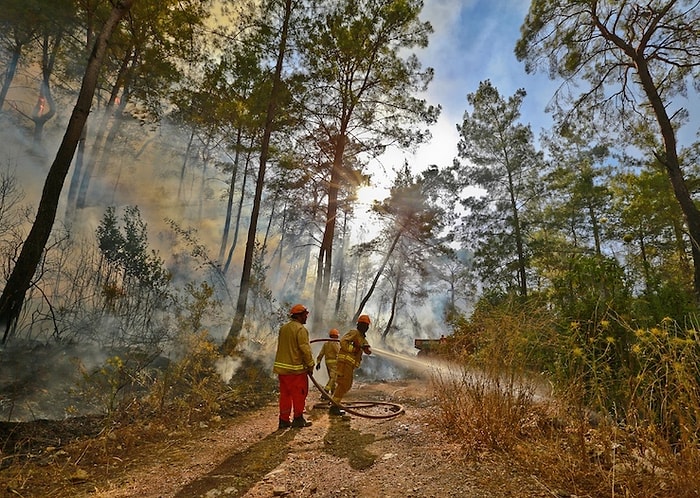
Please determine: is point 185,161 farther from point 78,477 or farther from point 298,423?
point 78,477

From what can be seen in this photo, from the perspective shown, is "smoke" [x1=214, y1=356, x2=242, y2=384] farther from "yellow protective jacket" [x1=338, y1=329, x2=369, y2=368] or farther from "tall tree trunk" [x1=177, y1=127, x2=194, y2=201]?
"tall tree trunk" [x1=177, y1=127, x2=194, y2=201]

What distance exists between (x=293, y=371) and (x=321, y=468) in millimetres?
1883

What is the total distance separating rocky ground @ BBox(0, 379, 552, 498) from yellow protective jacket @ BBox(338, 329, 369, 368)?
152 cm

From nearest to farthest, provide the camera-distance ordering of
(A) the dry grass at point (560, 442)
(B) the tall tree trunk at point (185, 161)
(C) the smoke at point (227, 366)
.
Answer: (A) the dry grass at point (560, 442) → (C) the smoke at point (227, 366) → (B) the tall tree trunk at point (185, 161)

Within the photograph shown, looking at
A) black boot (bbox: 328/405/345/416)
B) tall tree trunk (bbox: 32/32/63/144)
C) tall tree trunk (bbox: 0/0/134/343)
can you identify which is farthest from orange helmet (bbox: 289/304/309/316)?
tall tree trunk (bbox: 32/32/63/144)

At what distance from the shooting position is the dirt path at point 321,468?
115 inches

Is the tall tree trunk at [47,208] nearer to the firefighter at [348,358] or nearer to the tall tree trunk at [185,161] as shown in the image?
the firefighter at [348,358]

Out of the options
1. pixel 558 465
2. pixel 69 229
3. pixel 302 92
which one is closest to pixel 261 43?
pixel 302 92

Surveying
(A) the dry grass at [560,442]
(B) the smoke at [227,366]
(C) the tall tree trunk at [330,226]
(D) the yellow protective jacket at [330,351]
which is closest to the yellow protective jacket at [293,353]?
(A) the dry grass at [560,442]

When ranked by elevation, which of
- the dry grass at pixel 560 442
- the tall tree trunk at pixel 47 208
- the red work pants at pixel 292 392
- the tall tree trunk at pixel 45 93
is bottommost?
the red work pants at pixel 292 392

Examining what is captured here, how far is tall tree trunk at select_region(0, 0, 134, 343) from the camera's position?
5.29 m

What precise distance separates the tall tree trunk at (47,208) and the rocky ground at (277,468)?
9.36 ft

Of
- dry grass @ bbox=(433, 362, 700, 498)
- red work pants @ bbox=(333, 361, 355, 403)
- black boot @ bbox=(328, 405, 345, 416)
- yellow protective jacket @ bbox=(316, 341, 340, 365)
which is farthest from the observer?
yellow protective jacket @ bbox=(316, 341, 340, 365)

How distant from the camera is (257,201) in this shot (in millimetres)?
10602
